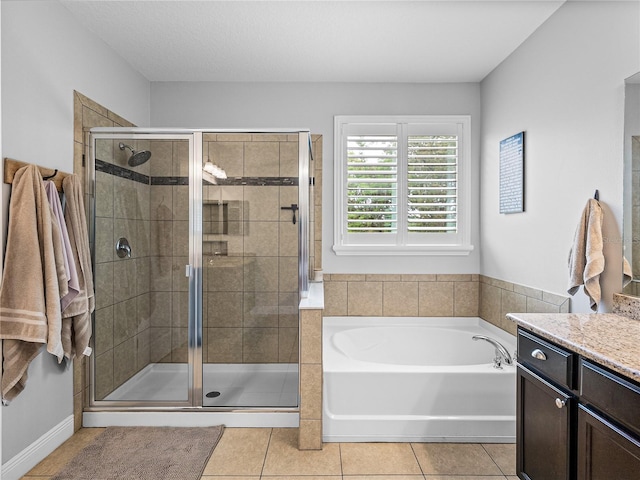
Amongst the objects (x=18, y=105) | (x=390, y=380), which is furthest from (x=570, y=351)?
(x=18, y=105)

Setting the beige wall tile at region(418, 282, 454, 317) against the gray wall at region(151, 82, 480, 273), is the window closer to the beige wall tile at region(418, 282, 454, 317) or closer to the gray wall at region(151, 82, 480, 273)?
the gray wall at region(151, 82, 480, 273)

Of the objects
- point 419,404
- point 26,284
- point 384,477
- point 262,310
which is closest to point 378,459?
point 384,477

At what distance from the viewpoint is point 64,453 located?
89.1 inches

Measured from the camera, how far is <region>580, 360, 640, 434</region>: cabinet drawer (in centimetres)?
115

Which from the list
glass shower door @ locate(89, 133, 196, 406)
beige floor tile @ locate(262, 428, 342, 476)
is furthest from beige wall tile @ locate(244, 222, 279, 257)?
beige floor tile @ locate(262, 428, 342, 476)

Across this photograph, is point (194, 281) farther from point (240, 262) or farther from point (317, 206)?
point (317, 206)

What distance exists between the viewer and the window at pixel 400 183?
3473 millimetres

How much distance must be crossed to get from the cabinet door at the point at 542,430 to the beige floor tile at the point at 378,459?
60 cm

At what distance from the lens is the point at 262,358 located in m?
2.63

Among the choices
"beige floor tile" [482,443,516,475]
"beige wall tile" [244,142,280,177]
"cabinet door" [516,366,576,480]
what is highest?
"beige wall tile" [244,142,280,177]

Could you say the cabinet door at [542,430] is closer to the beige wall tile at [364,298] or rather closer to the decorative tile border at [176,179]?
the decorative tile border at [176,179]

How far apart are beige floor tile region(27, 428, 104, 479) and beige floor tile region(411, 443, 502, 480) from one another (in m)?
1.90

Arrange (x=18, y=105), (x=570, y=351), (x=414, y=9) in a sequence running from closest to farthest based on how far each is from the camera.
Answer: (x=570, y=351)
(x=18, y=105)
(x=414, y=9)

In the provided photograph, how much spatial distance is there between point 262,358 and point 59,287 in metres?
1.22
